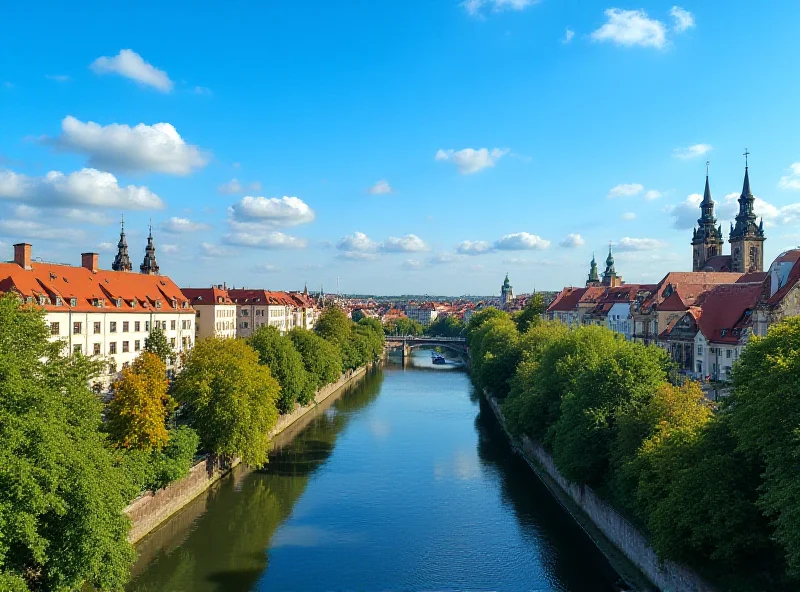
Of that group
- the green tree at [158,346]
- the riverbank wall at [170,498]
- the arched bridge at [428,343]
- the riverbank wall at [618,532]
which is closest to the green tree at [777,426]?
the riverbank wall at [618,532]

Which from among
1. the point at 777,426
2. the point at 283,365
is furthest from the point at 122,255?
the point at 777,426

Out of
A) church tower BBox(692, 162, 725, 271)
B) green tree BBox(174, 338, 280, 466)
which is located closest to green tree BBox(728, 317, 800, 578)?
green tree BBox(174, 338, 280, 466)

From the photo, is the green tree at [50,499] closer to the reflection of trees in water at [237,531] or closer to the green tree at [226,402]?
the reflection of trees in water at [237,531]

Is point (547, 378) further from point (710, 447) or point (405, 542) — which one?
point (710, 447)

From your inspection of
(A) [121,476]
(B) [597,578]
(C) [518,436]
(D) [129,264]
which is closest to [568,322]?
(C) [518,436]

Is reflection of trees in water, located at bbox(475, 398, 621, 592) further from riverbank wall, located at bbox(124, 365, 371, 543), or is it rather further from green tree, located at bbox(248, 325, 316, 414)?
riverbank wall, located at bbox(124, 365, 371, 543)

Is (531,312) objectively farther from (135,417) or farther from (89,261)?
(135,417)

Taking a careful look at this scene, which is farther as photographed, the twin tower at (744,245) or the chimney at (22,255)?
the twin tower at (744,245)
